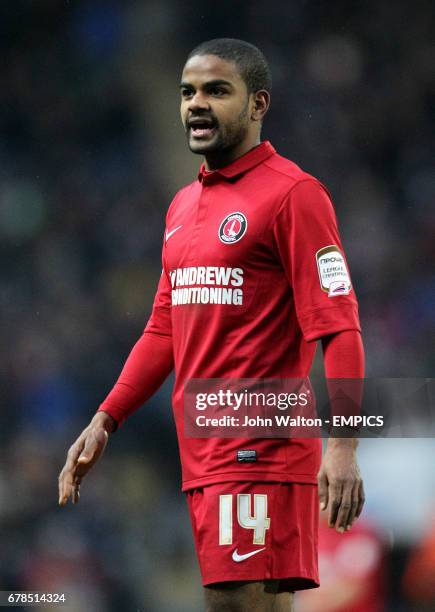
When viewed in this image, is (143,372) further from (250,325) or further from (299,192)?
(299,192)

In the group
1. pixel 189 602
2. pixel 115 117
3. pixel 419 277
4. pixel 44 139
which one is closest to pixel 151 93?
pixel 115 117

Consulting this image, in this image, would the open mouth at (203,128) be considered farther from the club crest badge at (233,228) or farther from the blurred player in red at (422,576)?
the blurred player in red at (422,576)

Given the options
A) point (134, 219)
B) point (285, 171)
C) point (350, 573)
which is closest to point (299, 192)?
point (285, 171)

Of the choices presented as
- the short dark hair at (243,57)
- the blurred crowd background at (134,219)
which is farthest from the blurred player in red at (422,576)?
the short dark hair at (243,57)

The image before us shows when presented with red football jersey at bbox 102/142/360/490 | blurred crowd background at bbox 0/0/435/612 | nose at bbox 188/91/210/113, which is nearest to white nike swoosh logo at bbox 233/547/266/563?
red football jersey at bbox 102/142/360/490

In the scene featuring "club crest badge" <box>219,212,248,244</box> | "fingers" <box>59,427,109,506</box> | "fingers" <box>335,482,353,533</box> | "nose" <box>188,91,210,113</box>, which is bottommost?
"fingers" <box>335,482,353,533</box>

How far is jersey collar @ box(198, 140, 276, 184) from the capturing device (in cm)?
267

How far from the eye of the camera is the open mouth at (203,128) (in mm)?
2648

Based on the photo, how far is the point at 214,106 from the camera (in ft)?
8.68

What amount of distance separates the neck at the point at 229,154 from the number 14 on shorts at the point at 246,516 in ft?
2.75

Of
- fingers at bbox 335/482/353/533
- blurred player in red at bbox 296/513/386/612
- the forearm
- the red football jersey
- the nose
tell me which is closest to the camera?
fingers at bbox 335/482/353/533

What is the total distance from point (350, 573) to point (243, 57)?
272 cm

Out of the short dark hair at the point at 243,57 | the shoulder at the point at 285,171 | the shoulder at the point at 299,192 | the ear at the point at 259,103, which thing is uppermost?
the short dark hair at the point at 243,57

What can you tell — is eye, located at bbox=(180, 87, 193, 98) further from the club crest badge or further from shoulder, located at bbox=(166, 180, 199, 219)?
the club crest badge
